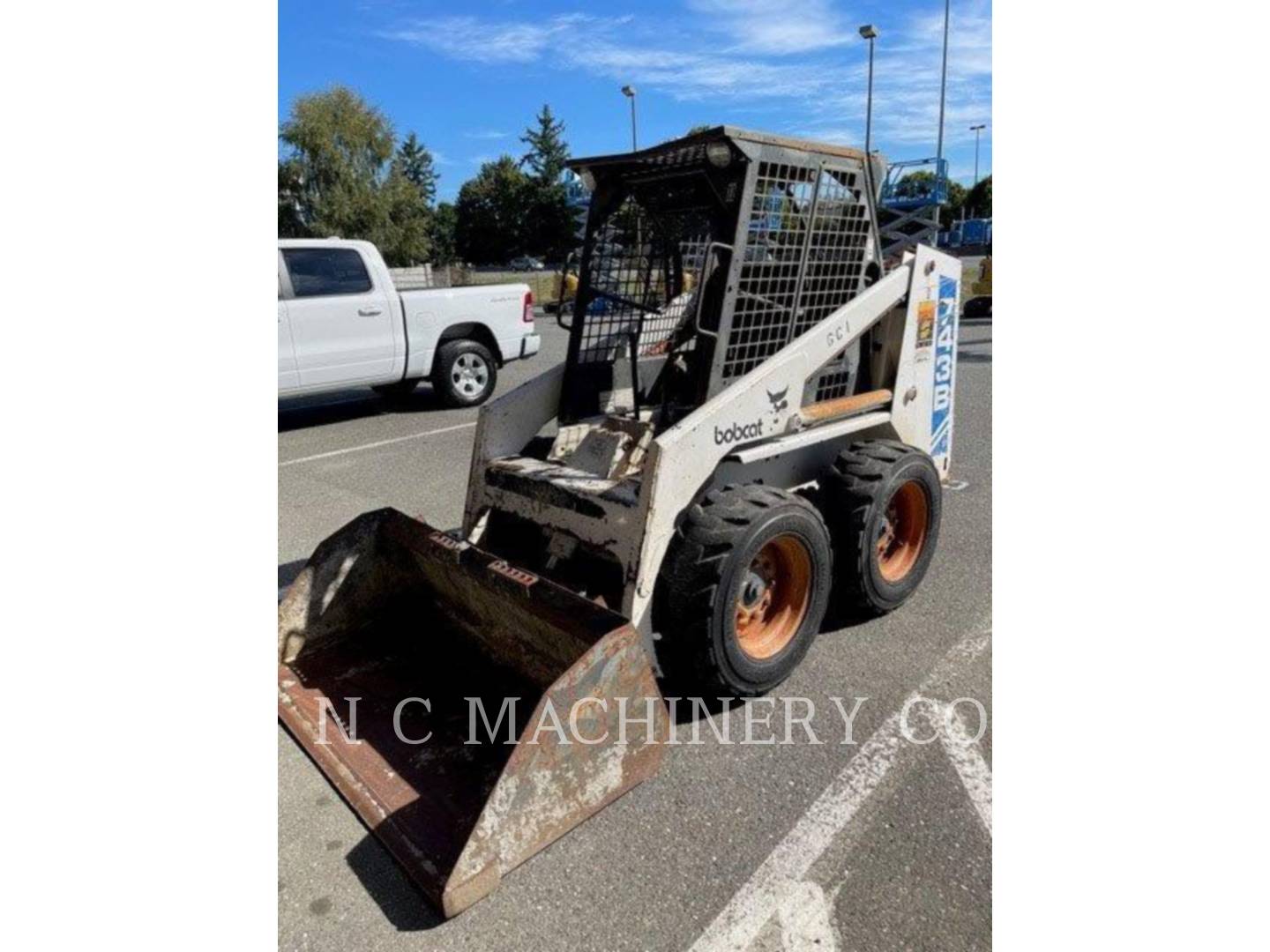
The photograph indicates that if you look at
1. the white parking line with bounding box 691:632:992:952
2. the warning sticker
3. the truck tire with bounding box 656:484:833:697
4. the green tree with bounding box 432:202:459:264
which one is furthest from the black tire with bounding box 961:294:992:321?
the green tree with bounding box 432:202:459:264

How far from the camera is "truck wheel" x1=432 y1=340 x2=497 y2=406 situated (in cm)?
959

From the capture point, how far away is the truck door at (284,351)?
798cm

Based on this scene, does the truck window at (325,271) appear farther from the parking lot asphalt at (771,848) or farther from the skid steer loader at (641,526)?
the parking lot asphalt at (771,848)

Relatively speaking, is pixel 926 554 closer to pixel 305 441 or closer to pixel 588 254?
pixel 588 254

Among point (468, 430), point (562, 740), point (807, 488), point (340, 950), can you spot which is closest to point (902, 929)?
point (562, 740)

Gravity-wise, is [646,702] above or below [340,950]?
above

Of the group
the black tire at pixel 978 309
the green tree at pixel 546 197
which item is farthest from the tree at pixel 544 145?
the black tire at pixel 978 309

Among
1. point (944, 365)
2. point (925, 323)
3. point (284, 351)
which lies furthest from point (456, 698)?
point (284, 351)

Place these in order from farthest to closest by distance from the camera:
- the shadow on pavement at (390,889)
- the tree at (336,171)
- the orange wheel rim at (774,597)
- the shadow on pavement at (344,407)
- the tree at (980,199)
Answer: the tree at (980,199) < the tree at (336,171) < the shadow on pavement at (344,407) < the orange wheel rim at (774,597) < the shadow on pavement at (390,889)

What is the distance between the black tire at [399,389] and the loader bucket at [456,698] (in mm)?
6248

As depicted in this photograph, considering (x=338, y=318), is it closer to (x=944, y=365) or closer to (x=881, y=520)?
(x=944, y=365)

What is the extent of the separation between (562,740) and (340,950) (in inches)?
33.7

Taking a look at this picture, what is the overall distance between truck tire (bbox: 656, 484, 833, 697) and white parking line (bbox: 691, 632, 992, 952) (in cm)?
50

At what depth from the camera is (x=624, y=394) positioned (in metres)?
4.38
